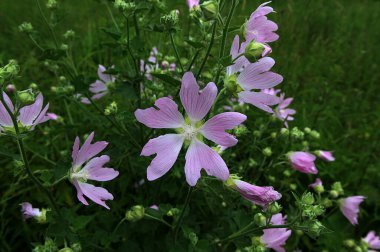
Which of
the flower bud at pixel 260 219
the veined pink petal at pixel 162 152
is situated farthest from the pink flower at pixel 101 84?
the flower bud at pixel 260 219

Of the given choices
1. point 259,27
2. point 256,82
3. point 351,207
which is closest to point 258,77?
point 256,82

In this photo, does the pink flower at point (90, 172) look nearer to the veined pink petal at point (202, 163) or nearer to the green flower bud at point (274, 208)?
the veined pink petal at point (202, 163)

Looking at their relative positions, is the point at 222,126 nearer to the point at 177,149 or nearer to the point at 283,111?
the point at 177,149

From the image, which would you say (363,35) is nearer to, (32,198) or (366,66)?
(366,66)

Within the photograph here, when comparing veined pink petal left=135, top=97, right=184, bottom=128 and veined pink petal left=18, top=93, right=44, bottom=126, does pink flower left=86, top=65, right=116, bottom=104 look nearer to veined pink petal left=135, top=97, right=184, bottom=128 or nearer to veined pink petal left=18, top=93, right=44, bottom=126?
veined pink petal left=18, top=93, right=44, bottom=126

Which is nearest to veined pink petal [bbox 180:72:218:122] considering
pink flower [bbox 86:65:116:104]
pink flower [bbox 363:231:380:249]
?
pink flower [bbox 86:65:116:104]

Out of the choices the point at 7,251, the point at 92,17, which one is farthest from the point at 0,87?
the point at 92,17

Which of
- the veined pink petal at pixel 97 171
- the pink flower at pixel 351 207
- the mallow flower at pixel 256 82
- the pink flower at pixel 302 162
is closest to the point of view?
the mallow flower at pixel 256 82
